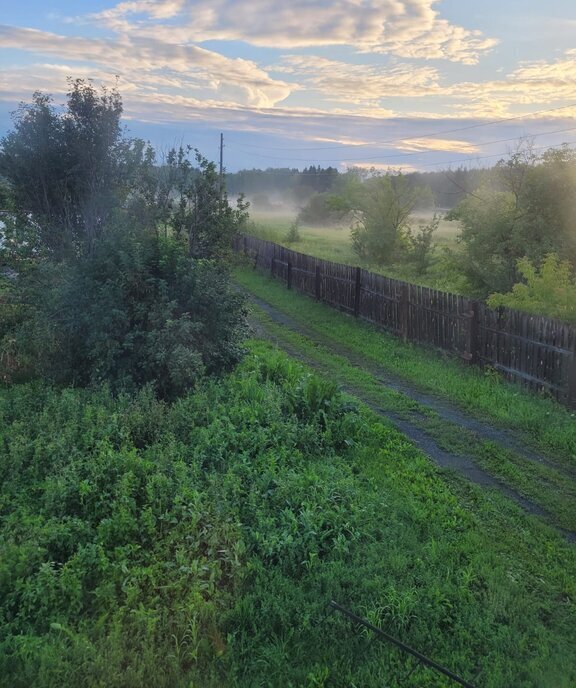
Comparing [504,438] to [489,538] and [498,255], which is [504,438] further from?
[498,255]

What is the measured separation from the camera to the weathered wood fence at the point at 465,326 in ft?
29.6

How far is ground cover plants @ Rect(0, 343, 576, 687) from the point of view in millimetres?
3611

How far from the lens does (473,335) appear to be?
10.9m

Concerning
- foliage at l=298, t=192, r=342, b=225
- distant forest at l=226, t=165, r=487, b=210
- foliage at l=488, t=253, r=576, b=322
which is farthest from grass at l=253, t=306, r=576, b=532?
distant forest at l=226, t=165, r=487, b=210

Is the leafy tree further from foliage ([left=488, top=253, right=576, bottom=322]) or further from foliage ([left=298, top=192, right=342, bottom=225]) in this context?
foliage ([left=298, top=192, right=342, bottom=225])

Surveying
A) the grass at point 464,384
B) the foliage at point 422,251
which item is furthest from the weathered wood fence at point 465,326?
the foliage at point 422,251

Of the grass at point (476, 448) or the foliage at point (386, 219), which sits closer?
the grass at point (476, 448)

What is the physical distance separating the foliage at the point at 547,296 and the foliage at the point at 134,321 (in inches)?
198

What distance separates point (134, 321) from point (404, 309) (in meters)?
6.94

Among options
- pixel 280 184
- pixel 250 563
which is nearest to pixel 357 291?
pixel 250 563

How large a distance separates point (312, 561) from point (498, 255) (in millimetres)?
12814

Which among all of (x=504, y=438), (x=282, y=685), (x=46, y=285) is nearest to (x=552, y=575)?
(x=282, y=685)

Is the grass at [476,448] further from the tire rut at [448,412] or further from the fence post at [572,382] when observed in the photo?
the fence post at [572,382]

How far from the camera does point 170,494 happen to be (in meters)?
5.13
